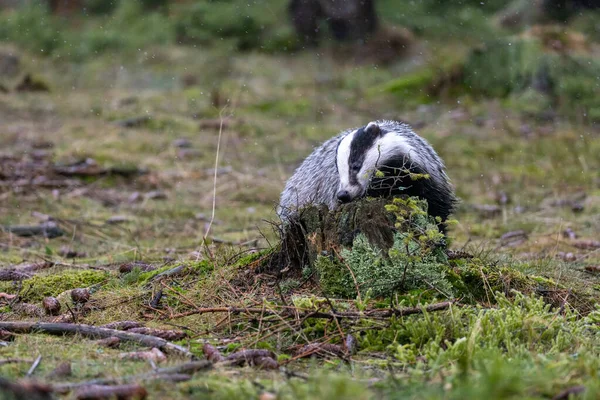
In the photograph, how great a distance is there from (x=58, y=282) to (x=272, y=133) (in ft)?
28.3

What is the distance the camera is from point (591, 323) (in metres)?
4.30

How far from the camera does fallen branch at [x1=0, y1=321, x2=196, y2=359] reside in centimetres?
370

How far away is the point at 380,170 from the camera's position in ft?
18.7

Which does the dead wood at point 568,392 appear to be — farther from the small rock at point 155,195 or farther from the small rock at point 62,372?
the small rock at point 155,195

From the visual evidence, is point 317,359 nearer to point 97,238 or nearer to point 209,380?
point 209,380


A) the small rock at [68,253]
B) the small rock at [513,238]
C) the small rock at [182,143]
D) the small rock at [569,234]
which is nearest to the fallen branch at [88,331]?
the small rock at [68,253]

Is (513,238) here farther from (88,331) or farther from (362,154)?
(88,331)

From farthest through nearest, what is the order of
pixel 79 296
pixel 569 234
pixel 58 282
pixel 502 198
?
→ pixel 502 198 < pixel 569 234 < pixel 58 282 < pixel 79 296

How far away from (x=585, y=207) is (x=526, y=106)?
17.5ft

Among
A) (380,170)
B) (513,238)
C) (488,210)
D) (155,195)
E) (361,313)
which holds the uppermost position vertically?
(380,170)

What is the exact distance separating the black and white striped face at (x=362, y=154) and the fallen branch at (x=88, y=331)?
2062mm

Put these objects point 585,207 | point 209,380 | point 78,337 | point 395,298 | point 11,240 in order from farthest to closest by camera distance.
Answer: point 585,207 < point 11,240 < point 395,298 < point 78,337 < point 209,380

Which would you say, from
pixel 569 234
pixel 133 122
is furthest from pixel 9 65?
pixel 569 234

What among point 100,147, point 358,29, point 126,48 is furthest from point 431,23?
point 100,147
